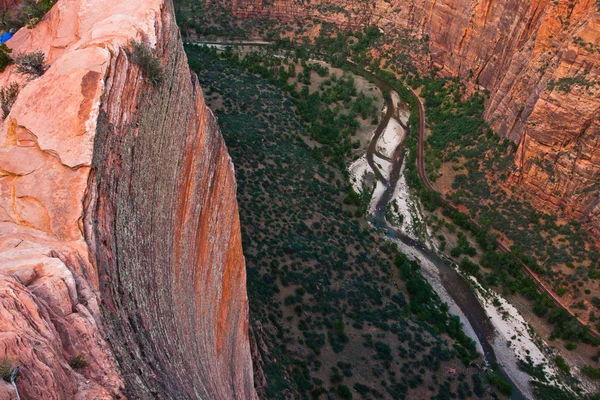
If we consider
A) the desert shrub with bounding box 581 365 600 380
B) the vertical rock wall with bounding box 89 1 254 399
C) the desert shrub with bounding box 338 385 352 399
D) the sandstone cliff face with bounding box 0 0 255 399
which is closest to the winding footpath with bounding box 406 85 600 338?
the desert shrub with bounding box 581 365 600 380

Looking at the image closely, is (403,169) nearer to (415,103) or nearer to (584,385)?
(415,103)

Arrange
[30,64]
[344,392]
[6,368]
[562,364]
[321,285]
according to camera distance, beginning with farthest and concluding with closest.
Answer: [562,364], [321,285], [344,392], [30,64], [6,368]

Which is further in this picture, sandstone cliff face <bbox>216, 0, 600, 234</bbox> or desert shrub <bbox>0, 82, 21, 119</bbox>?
sandstone cliff face <bbox>216, 0, 600, 234</bbox>

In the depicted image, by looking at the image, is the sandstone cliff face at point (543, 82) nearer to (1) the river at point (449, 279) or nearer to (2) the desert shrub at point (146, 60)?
(1) the river at point (449, 279)

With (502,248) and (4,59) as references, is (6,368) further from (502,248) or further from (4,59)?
(502,248)

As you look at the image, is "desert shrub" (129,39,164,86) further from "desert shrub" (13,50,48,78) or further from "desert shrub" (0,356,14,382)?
"desert shrub" (0,356,14,382)

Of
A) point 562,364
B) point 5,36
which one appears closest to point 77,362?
point 5,36

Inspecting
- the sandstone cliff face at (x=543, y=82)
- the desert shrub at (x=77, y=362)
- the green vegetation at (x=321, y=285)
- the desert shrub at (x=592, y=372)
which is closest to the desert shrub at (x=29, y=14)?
the desert shrub at (x=77, y=362)

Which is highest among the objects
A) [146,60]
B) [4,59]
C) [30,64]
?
[146,60]
